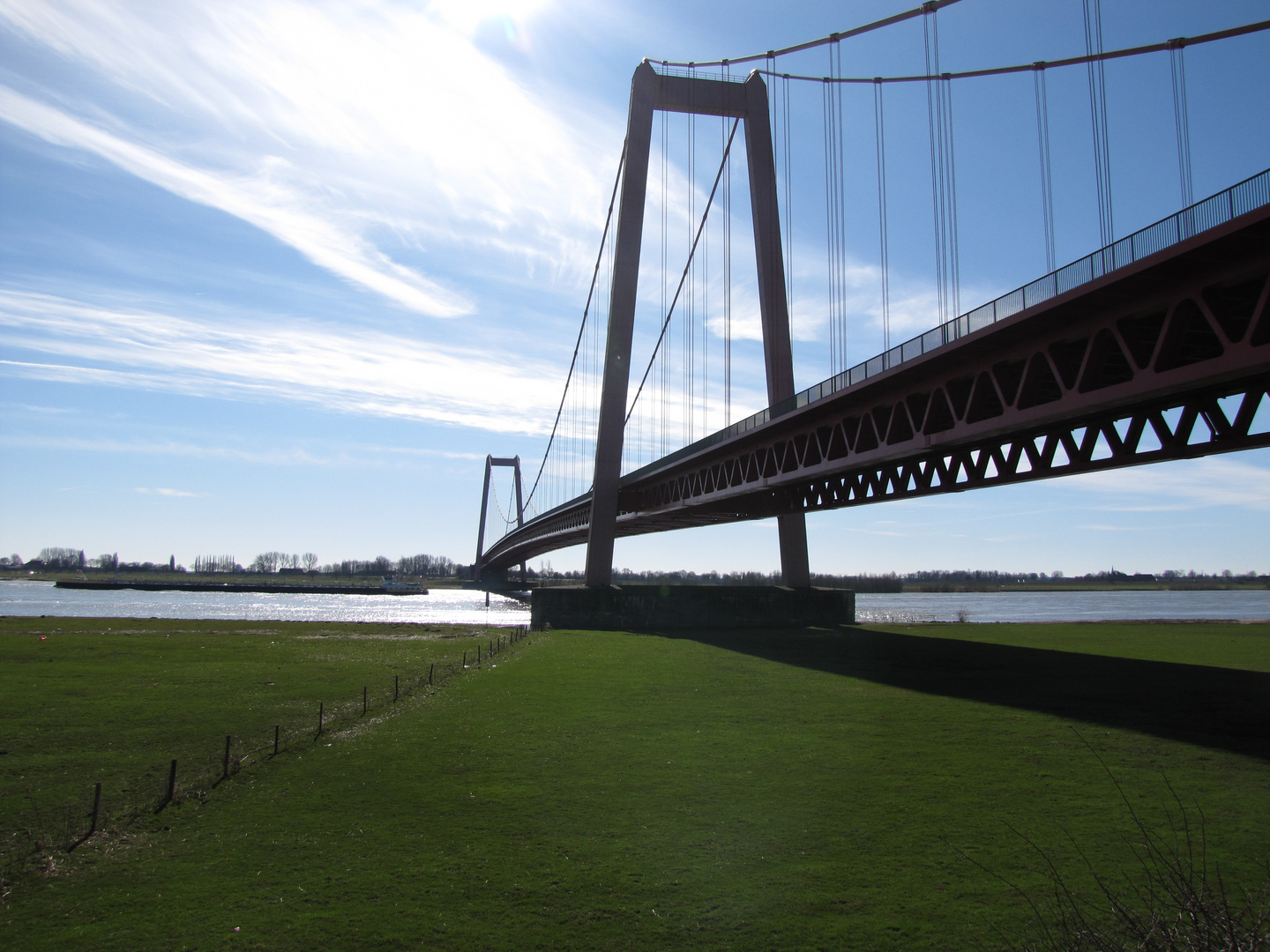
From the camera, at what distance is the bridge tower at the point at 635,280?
49.2m

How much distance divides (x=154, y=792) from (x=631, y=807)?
6737 millimetres

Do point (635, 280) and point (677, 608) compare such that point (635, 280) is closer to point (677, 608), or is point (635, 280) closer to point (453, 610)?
point (677, 608)

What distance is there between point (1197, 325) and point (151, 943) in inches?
857

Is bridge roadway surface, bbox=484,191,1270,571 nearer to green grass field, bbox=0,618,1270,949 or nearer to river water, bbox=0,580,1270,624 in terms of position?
green grass field, bbox=0,618,1270,949

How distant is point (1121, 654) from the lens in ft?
93.9

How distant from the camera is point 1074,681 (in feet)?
70.7

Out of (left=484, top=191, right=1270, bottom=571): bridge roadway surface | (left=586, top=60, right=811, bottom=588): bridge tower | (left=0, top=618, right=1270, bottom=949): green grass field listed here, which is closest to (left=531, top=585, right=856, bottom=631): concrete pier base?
(left=586, top=60, right=811, bottom=588): bridge tower

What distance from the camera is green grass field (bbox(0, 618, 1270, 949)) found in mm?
7602

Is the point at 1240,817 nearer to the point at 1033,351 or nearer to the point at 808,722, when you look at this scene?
the point at 808,722

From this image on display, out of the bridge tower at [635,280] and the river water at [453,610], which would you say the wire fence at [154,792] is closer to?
the bridge tower at [635,280]

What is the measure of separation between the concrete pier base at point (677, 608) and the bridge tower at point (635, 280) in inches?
96.8

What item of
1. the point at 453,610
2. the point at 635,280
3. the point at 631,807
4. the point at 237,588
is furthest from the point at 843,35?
the point at 237,588

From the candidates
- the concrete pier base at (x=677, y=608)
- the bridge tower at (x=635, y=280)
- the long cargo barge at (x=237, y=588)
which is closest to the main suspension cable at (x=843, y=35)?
the bridge tower at (x=635, y=280)

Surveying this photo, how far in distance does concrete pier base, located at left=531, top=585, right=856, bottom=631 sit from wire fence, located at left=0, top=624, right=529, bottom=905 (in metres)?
27.0
